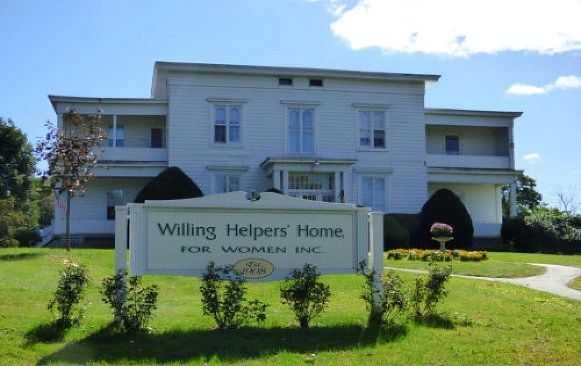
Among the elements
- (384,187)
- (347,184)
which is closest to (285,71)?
(347,184)

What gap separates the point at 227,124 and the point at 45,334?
2323 centimetres

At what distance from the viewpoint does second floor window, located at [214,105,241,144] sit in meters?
31.2

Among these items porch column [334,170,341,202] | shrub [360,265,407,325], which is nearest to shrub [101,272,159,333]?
shrub [360,265,407,325]

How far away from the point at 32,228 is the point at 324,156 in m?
19.4

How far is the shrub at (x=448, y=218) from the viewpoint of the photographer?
96.5 ft

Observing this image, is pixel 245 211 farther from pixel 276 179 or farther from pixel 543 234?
pixel 543 234

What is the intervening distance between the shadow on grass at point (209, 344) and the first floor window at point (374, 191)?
911 inches

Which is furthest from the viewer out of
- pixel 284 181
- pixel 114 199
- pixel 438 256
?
pixel 114 199

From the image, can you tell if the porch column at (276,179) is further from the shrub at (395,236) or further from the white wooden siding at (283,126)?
the shrub at (395,236)

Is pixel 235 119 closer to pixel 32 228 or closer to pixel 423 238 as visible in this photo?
pixel 423 238

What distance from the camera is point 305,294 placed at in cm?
910

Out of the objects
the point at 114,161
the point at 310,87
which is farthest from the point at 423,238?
the point at 114,161

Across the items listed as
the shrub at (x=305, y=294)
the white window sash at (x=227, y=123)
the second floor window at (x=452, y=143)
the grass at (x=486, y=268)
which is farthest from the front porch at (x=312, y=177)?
the shrub at (x=305, y=294)

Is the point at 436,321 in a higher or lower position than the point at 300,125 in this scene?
lower
